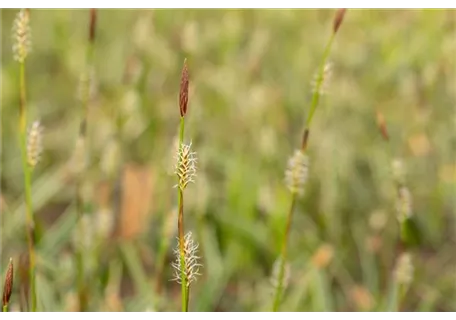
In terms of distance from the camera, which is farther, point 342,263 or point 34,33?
point 34,33

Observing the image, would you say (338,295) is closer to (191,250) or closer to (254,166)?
(254,166)

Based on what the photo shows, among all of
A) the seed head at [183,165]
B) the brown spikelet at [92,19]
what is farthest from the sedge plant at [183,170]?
the brown spikelet at [92,19]

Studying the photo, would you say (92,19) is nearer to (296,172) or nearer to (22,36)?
(22,36)

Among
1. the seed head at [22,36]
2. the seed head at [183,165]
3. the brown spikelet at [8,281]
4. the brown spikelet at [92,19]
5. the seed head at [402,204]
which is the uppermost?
the brown spikelet at [92,19]

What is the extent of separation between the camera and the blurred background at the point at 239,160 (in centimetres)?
134

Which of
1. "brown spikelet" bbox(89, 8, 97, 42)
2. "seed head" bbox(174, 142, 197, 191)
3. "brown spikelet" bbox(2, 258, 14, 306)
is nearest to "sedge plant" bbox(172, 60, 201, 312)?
"seed head" bbox(174, 142, 197, 191)

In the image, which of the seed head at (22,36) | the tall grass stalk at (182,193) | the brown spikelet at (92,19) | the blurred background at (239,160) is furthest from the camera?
the blurred background at (239,160)

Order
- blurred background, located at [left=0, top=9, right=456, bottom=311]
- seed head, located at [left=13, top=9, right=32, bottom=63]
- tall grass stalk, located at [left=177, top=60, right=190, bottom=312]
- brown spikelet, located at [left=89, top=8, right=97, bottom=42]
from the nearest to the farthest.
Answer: tall grass stalk, located at [left=177, top=60, right=190, bottom=312] < seed head, located at [left=13, top=9, right=32, bottom=63] < brown spikelet, located at [left=89, top=8, right=97, bottom=42] < blurred background, located at [left=0, top=9, right=456, bottom=311]

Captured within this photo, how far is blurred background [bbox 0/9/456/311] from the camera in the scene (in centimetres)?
134

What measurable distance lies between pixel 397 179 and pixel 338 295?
0.60 m

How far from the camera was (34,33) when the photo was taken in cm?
253

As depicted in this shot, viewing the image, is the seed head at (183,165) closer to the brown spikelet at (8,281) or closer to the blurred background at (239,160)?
the brown spikelet at (8,281)

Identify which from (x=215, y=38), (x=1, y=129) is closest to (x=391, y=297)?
(x=1, y=129)

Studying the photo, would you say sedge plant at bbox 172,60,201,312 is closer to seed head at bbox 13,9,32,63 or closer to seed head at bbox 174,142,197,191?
seed head at bbox 174,142,197,191
